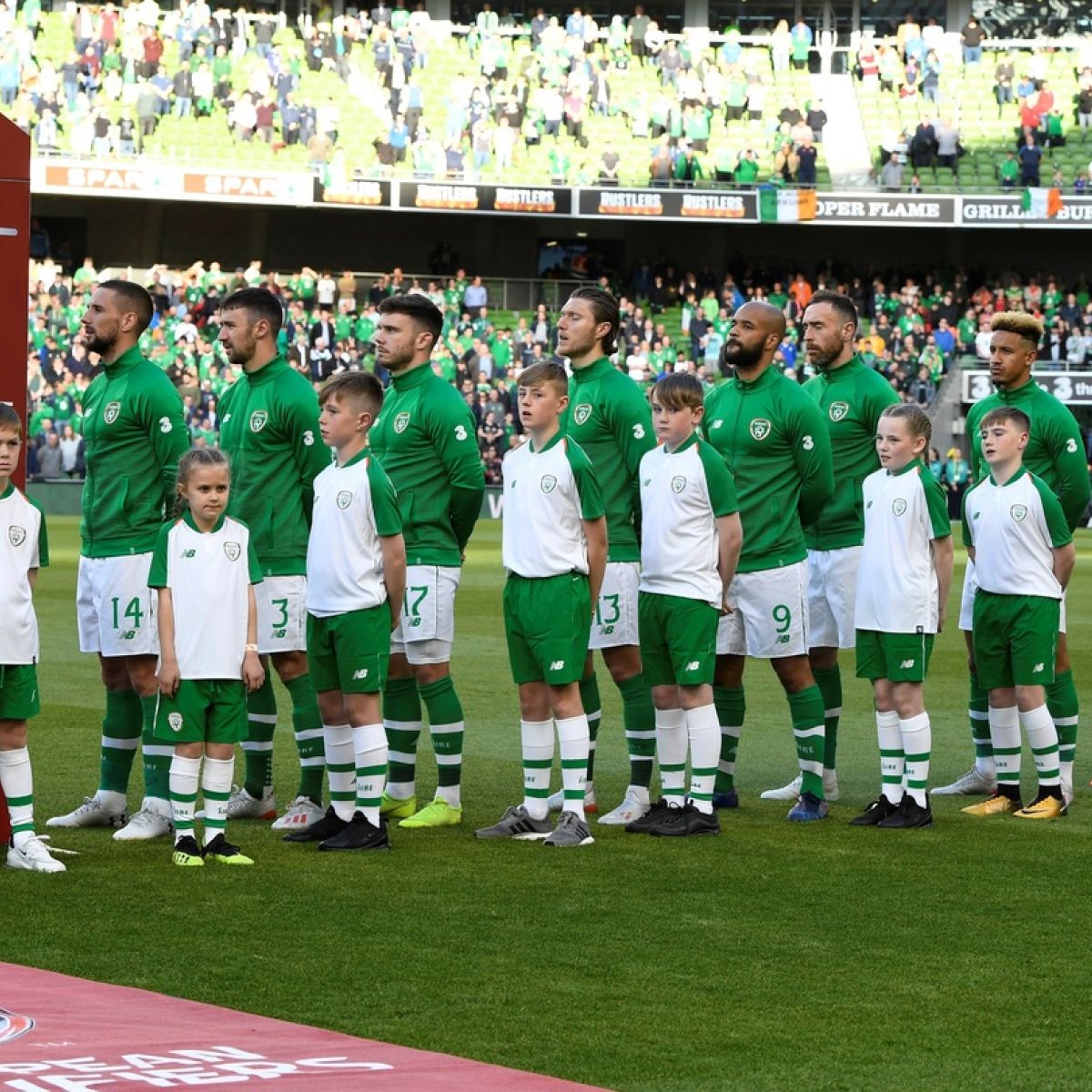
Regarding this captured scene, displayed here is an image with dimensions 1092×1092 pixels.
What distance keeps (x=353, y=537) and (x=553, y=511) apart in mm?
778

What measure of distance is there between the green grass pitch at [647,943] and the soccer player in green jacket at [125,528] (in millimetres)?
329

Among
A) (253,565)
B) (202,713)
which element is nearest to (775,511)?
(253,565)

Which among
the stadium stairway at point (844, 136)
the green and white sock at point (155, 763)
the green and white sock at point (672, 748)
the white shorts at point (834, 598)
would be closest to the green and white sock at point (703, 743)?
the green and white sock at point (672, 748)

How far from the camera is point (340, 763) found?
7.95 metres

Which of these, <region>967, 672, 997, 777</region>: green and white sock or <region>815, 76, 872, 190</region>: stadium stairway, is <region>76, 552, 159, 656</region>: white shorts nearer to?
<region>967, 672, 997, 777</region>: green and white sock

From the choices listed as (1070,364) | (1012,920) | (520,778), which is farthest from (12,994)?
(1070,364)

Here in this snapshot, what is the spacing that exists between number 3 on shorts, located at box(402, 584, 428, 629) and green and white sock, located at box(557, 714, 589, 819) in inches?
30.8

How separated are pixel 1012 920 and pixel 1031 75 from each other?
138 ft

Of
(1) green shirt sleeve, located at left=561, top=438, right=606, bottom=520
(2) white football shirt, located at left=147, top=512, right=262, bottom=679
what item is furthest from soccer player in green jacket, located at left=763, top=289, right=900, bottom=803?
(2) white football shirt, located at left=147, top=512, right=262, bottom=679

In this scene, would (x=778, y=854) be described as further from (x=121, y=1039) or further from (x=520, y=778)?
(x=121, y=1039)

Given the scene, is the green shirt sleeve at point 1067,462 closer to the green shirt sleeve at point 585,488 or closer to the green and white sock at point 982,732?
the green and white sock at point 982,732

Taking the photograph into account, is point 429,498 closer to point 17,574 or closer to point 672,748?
point 672,748

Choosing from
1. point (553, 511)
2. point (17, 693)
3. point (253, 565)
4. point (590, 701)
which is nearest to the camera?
point (17, 693)

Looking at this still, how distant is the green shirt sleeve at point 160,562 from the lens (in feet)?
24.0
